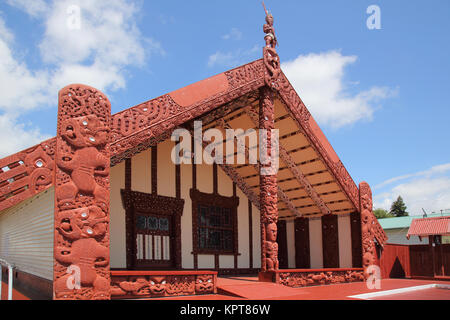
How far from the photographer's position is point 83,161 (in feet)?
21.9

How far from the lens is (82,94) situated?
267 inches

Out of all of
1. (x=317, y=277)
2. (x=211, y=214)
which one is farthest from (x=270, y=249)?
(x=211, y=214)

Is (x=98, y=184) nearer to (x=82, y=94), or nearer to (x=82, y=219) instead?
(x=82, y=219)

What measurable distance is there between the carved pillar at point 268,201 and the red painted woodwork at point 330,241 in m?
4.72

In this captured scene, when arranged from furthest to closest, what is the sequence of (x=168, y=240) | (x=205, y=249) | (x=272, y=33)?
(x=205, y=249), (x=168, y=240), (x=272, y=33)

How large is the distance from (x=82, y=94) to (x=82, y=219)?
1955mm

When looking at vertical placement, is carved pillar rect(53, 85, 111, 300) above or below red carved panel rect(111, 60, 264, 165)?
below

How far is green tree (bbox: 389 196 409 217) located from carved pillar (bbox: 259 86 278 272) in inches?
2004

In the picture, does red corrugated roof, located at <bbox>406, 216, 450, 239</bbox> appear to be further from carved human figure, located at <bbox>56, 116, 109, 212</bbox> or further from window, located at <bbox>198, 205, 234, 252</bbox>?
carved human figure, located at <bbox>56, 116, 109, 212</bbox>

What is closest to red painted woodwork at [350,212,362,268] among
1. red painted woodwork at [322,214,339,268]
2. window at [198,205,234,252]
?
red painted woodwork at [322,214,339,268]

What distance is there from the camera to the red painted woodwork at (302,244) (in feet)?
48.3

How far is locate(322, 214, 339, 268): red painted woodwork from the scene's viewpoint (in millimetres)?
14055

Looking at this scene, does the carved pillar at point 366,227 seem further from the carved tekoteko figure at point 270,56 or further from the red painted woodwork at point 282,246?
the carved tekoteko figure at point 270,56
